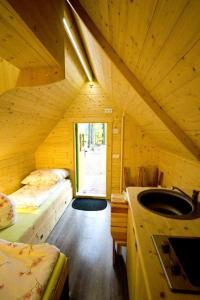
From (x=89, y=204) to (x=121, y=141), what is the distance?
5.42 ft

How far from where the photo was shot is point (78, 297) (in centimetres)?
160

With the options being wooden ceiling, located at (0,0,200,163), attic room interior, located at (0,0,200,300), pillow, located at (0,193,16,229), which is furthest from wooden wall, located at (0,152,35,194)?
wooden ceiling, located at (0,0,200,163)

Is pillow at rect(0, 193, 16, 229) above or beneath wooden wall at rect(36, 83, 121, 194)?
beneath

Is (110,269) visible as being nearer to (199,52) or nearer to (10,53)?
(199,52)

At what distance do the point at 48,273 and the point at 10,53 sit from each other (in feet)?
5.36

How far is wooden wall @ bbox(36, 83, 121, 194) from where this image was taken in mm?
3432

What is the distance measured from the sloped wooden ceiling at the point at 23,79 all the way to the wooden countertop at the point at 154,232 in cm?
132

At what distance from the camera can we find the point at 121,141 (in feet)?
11.5

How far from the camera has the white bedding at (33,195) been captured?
2377mm

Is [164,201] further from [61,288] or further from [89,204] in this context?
[89,204]

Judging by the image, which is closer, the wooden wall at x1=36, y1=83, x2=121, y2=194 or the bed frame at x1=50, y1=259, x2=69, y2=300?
the bed frame at x1=50, y1=259, x2=69, y2=300

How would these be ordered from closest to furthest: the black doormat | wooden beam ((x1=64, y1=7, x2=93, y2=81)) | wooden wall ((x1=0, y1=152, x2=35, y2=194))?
1. wooden beam ((x1=64, y1=7, x2=93, y2=81))
2. wooden wall ((x1=0, y1=152, x2=35, y2=194))
3. the black doormat

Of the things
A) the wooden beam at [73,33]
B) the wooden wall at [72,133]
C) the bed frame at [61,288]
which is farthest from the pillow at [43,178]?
the wooden beam at [73,33]

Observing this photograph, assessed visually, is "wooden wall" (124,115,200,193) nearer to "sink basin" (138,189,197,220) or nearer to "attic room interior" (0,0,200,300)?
"attic room interior" (0,0,200,300)
